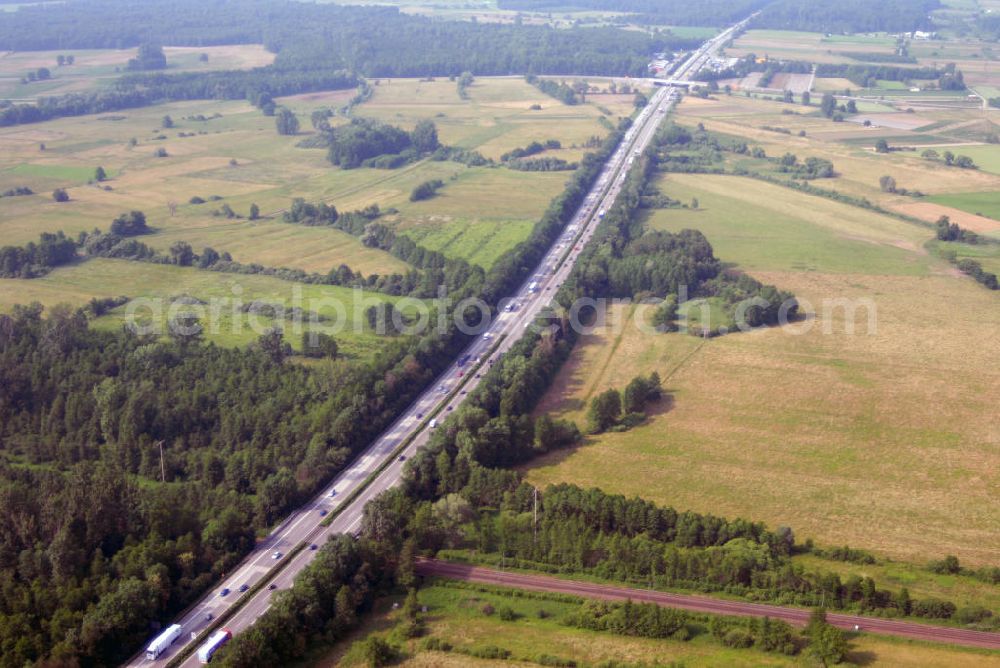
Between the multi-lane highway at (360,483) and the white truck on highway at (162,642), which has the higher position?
the multi-lane highway at (360,483)

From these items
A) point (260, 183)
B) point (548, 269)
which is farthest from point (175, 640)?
point (260, 183)

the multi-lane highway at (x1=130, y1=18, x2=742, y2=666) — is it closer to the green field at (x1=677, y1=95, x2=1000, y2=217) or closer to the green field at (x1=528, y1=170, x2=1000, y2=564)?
the green field at (x1=528, y1=170, x2=1000, y2=564)

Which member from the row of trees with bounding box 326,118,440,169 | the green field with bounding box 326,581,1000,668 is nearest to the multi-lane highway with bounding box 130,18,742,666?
the green field with bounding box 326,581,1000,668

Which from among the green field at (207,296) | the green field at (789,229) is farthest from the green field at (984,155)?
the green field at (207,296)

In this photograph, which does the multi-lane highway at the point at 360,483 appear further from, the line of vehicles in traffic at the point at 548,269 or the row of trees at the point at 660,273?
the row of trees at the point at 660,273

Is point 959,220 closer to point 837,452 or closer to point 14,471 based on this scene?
point 837,452

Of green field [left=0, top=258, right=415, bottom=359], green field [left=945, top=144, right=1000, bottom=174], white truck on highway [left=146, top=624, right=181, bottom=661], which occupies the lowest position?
white truck on highway [left=146, top=624, right=181, bottom=661]

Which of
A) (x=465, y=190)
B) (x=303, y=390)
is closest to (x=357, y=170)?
(x=465, y=190)
